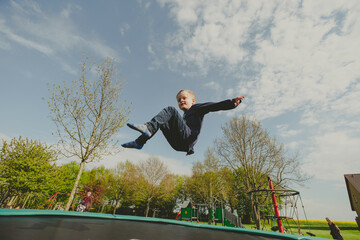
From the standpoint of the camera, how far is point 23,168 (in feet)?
28.7

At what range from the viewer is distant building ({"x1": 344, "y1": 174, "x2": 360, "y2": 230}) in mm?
18469

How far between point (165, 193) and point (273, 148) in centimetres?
1329

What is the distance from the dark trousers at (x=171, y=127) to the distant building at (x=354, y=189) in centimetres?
2450

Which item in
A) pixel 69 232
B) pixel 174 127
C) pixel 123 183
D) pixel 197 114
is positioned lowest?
pixel 69 232

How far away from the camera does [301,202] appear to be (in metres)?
5.99

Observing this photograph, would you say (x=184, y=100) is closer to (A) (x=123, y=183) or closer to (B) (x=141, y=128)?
(B) (x=141, y=128)

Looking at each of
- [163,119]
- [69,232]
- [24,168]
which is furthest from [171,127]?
[24,168]

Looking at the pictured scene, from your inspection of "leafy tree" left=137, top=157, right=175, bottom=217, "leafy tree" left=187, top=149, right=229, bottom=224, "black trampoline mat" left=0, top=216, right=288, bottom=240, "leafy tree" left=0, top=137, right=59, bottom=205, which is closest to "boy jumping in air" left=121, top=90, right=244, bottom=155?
"black trampoline mat" left=0, top=216, right=288, bottom=240

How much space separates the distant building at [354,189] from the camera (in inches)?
727

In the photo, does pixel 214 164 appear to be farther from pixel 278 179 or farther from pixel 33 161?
pixel 33 161

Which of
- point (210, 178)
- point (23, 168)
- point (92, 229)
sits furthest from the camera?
point (210, 178)

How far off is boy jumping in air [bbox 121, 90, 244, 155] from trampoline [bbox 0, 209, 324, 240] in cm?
104

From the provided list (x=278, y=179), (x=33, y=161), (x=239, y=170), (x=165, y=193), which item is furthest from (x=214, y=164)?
(x=33, y=161)

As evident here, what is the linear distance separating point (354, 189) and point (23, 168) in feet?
97.1
